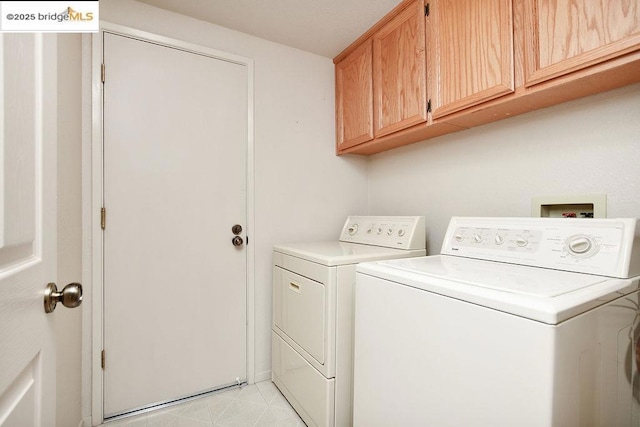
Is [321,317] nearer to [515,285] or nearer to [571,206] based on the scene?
[515,285]

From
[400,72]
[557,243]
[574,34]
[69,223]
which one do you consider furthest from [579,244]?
[69,223]

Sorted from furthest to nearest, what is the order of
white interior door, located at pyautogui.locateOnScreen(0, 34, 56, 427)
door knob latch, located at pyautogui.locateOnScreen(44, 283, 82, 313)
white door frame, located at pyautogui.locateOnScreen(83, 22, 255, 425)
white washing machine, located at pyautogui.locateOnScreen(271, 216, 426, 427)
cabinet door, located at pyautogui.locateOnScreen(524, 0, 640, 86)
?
1. white door frame, located at pyautogui.locateOnScreen(83, 22, 255, 425)
2. white washing machine, located at pyautogui.locateOnScreen(271, 216, 426, 427)
3. cabinet door, located at pyautogui.locateOnScreen(524, 0, 640, 86)
4. door knob latch, located at pyautogui.locateOnScreen(44, 283, 82, 313)
5. white interior door, located at pyautogui.locateOnScreen(0, 34, 56, 427)

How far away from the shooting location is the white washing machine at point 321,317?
134 cm

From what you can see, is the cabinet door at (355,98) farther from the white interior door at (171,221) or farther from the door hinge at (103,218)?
the door hinge at (103,218)

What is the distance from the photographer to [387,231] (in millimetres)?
1793

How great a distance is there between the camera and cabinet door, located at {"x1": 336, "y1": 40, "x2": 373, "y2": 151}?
189cm

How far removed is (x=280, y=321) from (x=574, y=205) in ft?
5.29

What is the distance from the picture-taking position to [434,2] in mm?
1425

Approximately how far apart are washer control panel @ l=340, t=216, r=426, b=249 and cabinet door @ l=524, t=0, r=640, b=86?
0.84 meters

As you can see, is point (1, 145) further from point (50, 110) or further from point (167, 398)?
point (167, 398)

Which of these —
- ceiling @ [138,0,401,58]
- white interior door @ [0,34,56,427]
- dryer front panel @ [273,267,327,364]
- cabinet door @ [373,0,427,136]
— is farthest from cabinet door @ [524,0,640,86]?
white interior door @ [0,34,56,427]

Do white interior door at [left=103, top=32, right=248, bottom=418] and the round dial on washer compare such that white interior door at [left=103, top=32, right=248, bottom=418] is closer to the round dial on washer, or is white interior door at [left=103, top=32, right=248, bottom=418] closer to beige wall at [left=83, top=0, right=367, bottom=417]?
beige wall at [left=83, top=0, right=367, bottom=417]

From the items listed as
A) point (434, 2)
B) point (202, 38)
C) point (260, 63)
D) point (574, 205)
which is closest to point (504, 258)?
point (574, 205)

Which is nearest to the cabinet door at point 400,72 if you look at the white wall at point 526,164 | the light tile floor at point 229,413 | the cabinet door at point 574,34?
the white wall at point 526,164
